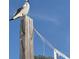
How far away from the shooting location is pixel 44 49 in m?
1.52

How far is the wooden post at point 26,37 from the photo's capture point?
47.4 inches

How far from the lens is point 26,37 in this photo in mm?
1210

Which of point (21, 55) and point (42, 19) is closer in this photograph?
point (21, 55)

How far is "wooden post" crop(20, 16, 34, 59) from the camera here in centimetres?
120

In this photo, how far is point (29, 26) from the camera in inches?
47.5

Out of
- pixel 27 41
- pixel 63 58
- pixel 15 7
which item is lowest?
pixel 63 58

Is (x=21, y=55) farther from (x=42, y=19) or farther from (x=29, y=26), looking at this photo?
(x=42, y=19)

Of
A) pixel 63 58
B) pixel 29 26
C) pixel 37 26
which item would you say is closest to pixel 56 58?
pixel 63 58

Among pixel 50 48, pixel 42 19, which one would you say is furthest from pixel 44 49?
Answer: pixel 42 19

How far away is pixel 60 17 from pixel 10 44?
13.4 inches
